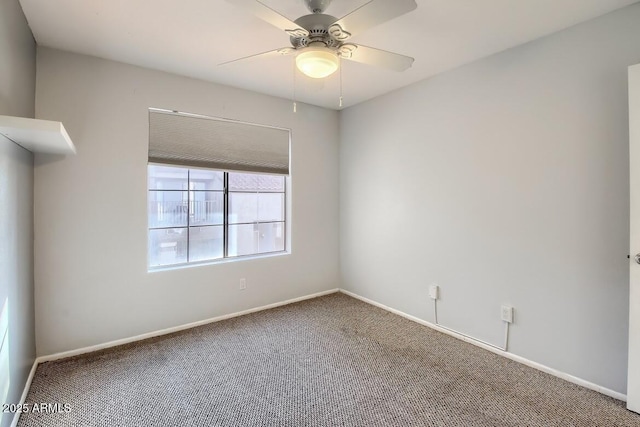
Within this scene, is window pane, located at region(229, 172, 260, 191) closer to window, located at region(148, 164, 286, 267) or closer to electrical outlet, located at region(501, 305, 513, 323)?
window, located at region(148, 164, 286, 267)

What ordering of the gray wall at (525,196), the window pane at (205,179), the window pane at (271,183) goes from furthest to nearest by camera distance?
the window pane at (271,183) → the window pane at (205,179) → the gray wall at (525,196)

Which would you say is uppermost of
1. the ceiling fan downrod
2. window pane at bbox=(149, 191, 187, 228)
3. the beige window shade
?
the ceiling fan downrod

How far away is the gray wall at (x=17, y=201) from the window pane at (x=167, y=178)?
862 mm

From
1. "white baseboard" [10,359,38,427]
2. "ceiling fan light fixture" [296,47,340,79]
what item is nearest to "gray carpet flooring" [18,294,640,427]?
"white baseboard" [10,359,38,427]

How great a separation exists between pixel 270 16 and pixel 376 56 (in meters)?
0.69

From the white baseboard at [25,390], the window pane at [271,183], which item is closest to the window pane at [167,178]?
the window pane at [271,183]

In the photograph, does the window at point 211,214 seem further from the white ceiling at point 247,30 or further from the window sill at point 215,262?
the white ceiling at point 247,30

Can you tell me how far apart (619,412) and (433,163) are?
7.00 ft

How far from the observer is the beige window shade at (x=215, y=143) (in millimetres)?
2869

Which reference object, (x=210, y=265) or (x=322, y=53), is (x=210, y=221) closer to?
(x=210, y=265)

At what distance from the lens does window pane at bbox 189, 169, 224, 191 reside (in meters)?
3.16

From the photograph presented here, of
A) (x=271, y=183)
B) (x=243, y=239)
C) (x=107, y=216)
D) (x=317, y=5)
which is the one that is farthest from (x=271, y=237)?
(x=317, y=5)

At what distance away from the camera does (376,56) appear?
1.90 m

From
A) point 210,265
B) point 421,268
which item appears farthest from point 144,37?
point 421,268
